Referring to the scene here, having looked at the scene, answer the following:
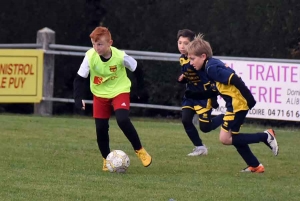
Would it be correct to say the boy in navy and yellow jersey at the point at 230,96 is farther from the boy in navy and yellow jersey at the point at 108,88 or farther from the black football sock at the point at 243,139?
the boy in navy and yellow jersey at the point at 108,88

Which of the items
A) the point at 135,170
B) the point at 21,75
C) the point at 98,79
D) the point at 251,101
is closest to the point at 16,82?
the point at 21,75

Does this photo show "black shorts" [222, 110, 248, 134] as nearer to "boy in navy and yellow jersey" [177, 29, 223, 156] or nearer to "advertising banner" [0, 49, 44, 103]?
"boy in navy and yellow jersey" [177, 29, 223, 156]

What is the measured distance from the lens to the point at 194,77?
33.7 feet

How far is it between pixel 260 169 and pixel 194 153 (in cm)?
161

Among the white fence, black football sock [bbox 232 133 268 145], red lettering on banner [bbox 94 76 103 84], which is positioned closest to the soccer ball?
red lettering on banner [bbox 94 76 103 84]

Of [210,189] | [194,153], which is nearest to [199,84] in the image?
[194,153]

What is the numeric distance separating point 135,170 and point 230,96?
1347 millimetres

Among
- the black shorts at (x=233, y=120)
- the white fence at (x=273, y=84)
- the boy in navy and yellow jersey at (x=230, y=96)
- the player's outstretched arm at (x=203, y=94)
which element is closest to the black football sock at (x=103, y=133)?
the player's outstretched arm at (x=203, y=94)

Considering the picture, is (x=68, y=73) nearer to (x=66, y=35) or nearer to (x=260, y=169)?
(x=66, y=35)

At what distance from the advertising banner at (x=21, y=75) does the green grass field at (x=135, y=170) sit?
91.9 inches

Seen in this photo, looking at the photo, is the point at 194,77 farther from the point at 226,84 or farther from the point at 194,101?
the point at 226,84

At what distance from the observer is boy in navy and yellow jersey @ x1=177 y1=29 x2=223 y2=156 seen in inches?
403

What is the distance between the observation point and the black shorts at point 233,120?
29.0ft

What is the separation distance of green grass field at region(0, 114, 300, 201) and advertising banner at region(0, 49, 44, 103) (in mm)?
2335
